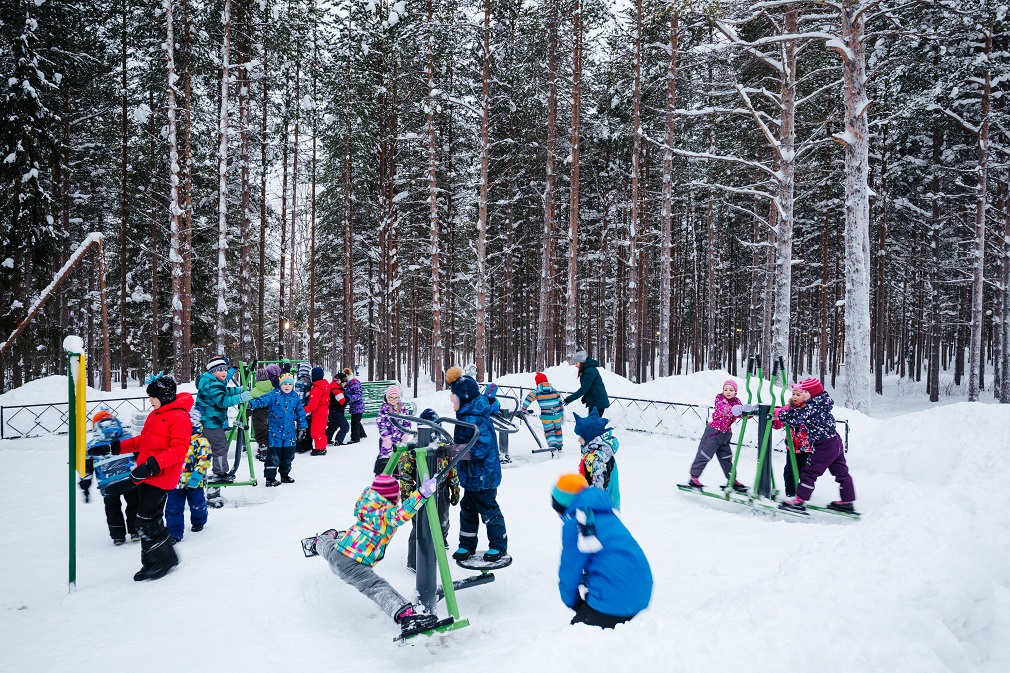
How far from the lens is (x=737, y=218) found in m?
32.8

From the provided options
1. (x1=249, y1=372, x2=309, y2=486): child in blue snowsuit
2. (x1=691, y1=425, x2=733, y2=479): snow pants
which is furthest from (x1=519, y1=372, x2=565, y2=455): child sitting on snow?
(x1=249, y1=372, x2=309, y2=486): child in blue snowsuit

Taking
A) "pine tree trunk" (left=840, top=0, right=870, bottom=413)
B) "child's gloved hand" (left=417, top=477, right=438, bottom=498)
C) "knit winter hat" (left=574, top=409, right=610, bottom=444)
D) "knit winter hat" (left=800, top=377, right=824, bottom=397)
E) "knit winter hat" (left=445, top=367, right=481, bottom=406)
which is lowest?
"child's gloved hand" (left=417, top=477, right=438, bottom=498)

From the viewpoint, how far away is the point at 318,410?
1151 cm

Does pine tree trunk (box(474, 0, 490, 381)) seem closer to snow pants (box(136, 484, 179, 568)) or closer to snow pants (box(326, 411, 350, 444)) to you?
snow pants (box(326, 411, 350, 444))

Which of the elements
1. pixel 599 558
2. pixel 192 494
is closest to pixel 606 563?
pixel 599 558

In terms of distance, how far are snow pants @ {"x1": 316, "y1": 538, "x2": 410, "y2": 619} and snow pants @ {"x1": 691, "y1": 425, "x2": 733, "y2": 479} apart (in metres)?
5.30

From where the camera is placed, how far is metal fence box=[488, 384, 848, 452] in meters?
12.5

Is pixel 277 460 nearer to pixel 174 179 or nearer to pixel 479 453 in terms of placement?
pixel 479 453

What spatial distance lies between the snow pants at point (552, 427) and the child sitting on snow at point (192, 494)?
6.28 metres

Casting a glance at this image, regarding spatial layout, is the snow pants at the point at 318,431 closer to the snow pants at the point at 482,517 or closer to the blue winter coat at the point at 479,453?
the snow pants at the point at 482,517

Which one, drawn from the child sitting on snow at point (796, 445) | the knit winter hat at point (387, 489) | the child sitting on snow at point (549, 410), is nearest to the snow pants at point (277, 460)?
the child sitting on snow at point (549, 410)

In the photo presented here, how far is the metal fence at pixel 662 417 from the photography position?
12453 millimetres

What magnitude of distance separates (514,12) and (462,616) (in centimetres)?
2071

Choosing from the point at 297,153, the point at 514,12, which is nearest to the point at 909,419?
the point at 514,12
